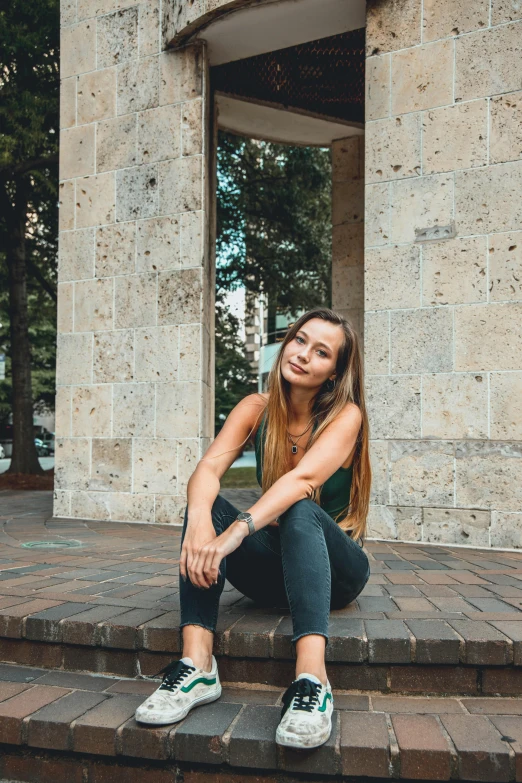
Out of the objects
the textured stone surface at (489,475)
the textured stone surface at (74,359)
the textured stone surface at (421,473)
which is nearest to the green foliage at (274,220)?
the textured stone surface at (74,359)

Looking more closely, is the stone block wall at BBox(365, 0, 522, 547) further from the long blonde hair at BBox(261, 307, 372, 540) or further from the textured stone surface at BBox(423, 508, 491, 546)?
the long blonde hair at BBox(261, 307, 372, 540)

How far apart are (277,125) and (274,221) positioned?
16.7 feet

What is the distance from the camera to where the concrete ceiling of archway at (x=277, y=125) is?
8.41m

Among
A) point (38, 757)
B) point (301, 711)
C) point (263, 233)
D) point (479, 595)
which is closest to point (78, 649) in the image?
point (38, 757)

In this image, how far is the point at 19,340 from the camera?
37.1 ft

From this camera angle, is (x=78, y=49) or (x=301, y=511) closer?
(x=301, y=511)

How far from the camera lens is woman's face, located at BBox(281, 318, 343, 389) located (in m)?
2.80

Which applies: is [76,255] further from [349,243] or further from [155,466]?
[349,243]

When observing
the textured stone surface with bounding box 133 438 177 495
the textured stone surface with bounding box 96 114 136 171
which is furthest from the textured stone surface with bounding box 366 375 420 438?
the textured stone surface with bounding box 96 114 136 171

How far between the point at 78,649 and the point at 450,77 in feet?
15.6

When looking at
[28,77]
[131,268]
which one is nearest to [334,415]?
[131,268]

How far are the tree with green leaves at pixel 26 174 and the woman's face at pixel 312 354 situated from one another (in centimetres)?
718

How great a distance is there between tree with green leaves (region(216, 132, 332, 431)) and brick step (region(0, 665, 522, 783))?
1165 cm

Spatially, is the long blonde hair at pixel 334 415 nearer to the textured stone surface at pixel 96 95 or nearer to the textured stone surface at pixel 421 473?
the textured stone surface at pixel 421 473
